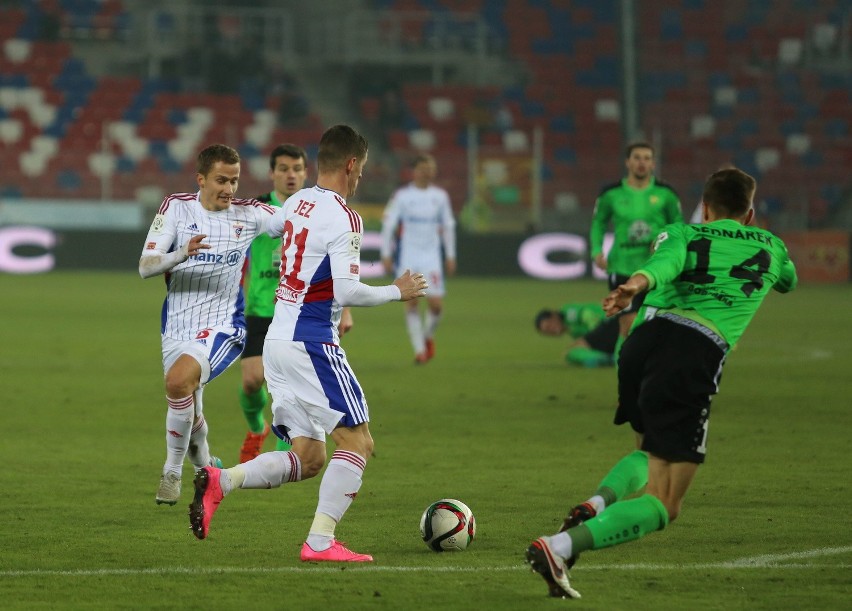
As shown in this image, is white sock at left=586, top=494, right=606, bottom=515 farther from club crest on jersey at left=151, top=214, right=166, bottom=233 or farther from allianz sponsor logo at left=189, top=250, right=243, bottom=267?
club crest on jersey at left=151, top=214, right=166, bottom=233

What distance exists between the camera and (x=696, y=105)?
35812 millimetres

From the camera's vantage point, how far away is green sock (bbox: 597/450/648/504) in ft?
19.4

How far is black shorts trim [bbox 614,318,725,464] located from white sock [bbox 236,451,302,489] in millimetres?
1588

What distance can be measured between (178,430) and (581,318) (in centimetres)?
903

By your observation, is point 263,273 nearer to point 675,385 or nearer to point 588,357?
point 675,385

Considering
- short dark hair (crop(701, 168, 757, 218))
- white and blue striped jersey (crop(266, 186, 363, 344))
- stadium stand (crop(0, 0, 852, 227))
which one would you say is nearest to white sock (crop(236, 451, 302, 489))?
white and blue striped jersey (crop(266, 186, 363, 344))

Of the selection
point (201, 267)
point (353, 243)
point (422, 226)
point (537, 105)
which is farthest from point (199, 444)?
point (537, 105)

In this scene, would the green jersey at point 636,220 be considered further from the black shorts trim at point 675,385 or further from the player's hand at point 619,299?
the player's hand at point 619,299

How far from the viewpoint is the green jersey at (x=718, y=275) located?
5.64 metres

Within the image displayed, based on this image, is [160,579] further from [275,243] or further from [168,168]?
[168,168]

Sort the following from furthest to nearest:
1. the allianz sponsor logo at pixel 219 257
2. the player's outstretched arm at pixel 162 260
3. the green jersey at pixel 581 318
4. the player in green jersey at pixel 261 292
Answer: the green jersey at pixel 581 318 → the player in green jersey at pixel 261 292 → the allianz sponsor logo at pixel 219 257 → the player's outstretched arm at pixel 162 260

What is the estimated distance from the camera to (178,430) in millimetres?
7582

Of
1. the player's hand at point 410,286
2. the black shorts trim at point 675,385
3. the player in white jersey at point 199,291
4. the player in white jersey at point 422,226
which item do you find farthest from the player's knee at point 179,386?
the player in white jersey at point 422,226

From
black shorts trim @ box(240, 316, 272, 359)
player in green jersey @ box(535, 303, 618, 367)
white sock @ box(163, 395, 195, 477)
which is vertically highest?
black shorts trim @ box(240, 316, 272, 359)
